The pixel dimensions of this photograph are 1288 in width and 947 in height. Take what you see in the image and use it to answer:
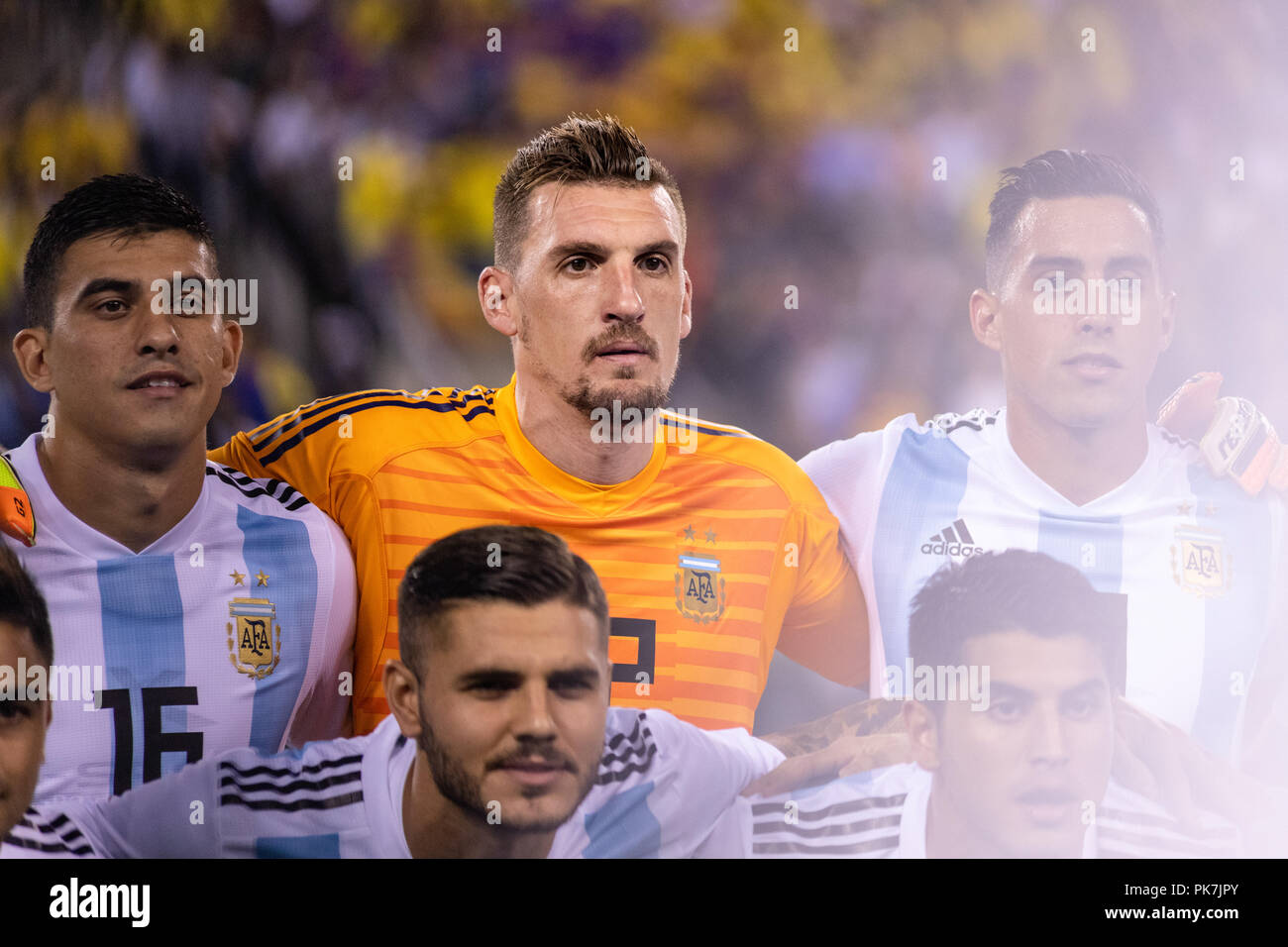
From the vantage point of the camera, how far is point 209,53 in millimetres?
2646

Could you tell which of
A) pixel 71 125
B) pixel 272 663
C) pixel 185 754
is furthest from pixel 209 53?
pixel 185 754

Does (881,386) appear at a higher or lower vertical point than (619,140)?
lower

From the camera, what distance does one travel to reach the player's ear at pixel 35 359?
8.25ft

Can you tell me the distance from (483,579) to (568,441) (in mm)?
349

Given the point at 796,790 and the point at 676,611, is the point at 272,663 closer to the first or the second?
the point at 676,611

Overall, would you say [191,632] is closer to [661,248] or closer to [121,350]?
[121,350]

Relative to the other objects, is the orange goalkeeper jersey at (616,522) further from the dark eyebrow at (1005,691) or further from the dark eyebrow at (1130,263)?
the dark eyebrow at (1130,263)

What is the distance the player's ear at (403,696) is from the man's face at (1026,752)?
1.17 meters

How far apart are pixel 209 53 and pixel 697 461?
1411 millimetres

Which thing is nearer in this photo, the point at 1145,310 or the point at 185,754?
the point at 185,754

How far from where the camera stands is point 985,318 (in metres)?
2.79

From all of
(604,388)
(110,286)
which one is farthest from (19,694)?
(604,388)
